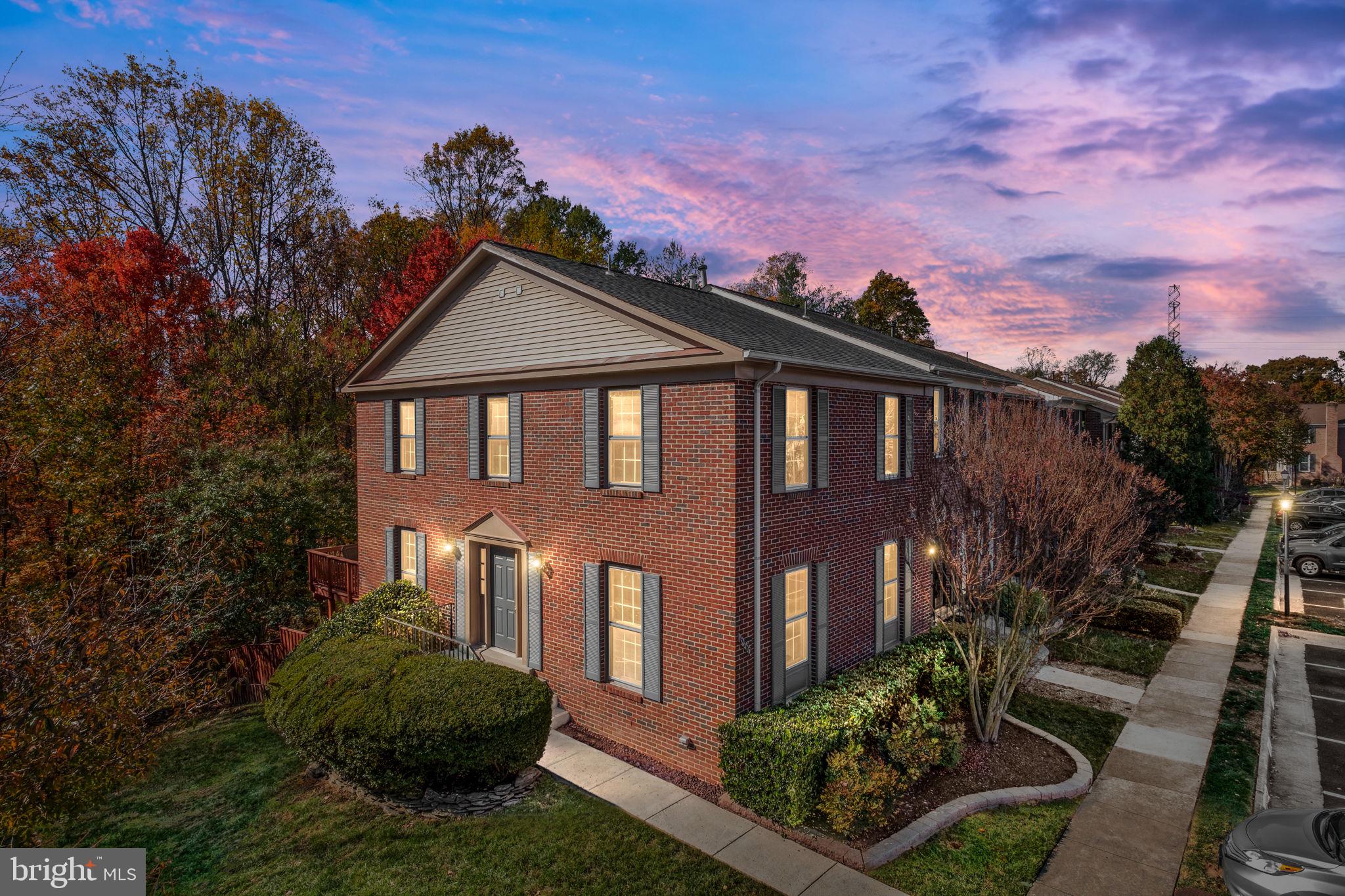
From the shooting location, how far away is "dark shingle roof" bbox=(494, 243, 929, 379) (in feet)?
36.1

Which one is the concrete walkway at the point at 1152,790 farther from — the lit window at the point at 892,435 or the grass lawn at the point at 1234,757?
the lit window at the point at 892,435

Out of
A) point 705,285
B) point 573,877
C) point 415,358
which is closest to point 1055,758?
point 573,877

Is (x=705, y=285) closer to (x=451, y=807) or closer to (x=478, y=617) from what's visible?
(x=478, y=617)

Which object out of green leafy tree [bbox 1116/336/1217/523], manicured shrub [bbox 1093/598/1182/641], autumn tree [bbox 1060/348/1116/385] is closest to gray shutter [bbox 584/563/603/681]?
manicured shrub [bbox 1093/598/1182/641]

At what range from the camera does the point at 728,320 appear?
12.8 metres

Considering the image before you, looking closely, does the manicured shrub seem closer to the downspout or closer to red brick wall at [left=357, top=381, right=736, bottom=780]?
the downspout

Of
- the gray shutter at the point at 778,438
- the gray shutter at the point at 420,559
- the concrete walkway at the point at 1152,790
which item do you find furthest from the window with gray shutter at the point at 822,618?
the gray shutter at the point at 420,559

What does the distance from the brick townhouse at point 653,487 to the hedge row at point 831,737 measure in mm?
538

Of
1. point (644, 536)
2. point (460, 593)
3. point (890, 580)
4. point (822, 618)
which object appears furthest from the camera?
point (460, 593)

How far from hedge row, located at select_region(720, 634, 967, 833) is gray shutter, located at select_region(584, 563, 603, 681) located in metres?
2.83

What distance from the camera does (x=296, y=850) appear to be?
9117 millimetres

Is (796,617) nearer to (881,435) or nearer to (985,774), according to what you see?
(985,774)

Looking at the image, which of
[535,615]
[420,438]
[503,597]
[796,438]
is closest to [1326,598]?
[796,438]

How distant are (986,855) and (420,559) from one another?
13085mm
